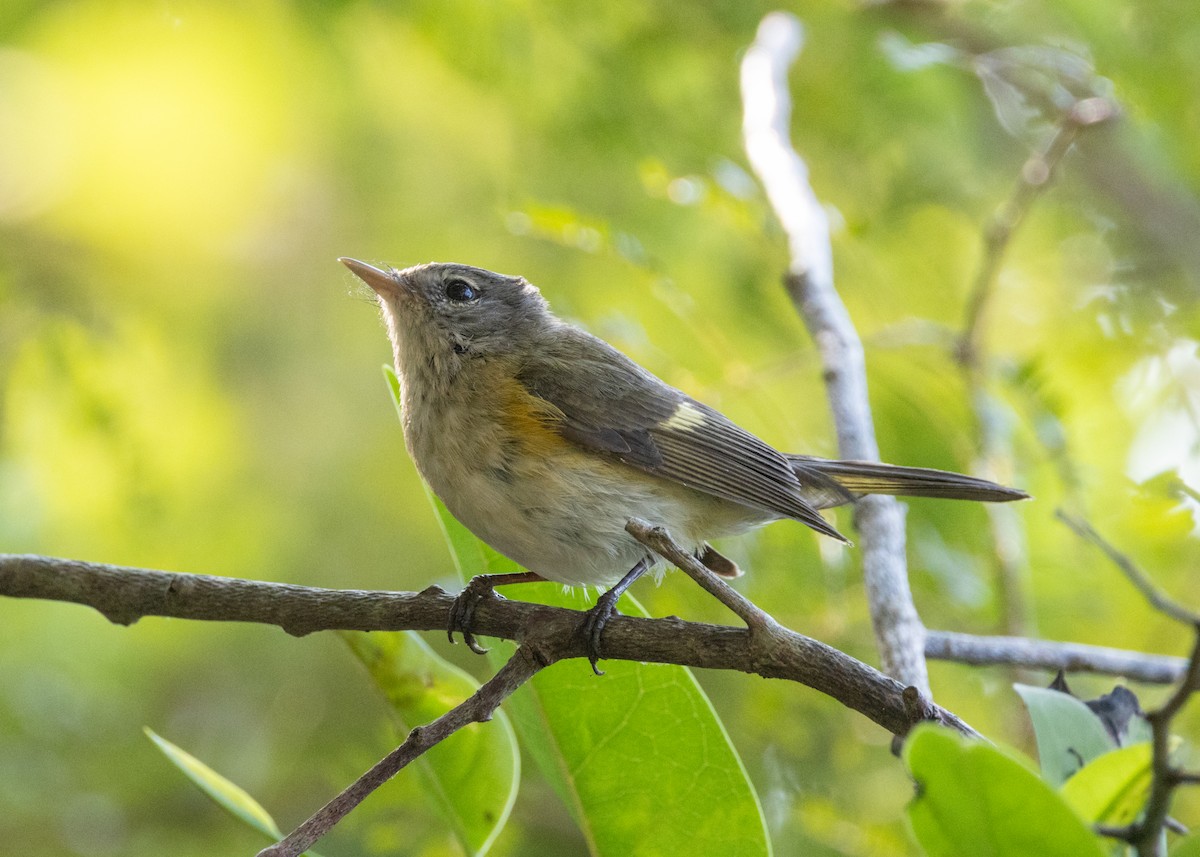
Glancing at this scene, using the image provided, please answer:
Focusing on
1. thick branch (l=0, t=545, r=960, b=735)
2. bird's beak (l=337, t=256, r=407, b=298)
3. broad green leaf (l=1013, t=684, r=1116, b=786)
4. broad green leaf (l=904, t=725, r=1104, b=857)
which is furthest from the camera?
bird's beak (l=337, t=256, r=407, b=298)

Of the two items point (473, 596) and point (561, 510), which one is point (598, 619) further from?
point (561, 510)

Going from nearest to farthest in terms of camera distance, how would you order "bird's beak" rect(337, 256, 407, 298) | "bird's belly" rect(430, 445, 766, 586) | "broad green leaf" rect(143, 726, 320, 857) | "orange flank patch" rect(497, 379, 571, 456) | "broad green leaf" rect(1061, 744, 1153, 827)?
"broad green leaf" rect(1061, 744, 1153, 827) < "broad green leaf" rect(143, 726, 320, 857) < "bird's belly" rect(430, 445, 766, 586) < "orange flank patch" rect(497, 379, 571, 456) < "bird's beak" rect(337, 256, 407, 298)

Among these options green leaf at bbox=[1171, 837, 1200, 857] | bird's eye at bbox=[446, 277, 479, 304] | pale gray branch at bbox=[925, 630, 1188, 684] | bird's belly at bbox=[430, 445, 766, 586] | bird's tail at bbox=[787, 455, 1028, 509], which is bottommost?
pale gray branch at bbox=[925, 630, 1188, 684]

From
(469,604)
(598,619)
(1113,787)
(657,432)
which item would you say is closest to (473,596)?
(469,604)

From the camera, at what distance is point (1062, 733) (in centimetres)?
131

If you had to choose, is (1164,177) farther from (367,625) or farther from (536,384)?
(367,625)

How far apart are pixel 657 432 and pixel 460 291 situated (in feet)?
2.32

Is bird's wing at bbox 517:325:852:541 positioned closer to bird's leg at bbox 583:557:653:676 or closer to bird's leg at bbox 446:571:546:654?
bird's leg at bbox 446:571:546:654

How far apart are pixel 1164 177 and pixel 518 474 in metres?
2.98

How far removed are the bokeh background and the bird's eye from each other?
27 centimetres

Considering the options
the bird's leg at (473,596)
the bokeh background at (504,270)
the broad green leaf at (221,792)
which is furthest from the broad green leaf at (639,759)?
the bokeh background at (504,270)

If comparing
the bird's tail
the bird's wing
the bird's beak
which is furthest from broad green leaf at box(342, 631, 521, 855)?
the bird's beak

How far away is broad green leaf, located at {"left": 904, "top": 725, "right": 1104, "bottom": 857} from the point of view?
0.98m

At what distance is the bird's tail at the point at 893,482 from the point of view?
8.05 feet
